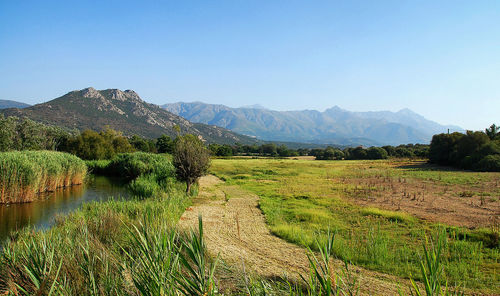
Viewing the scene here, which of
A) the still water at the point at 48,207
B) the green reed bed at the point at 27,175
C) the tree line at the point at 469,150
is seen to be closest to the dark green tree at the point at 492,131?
the tree line at the point at 469,150

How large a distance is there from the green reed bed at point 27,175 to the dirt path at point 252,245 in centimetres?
1135

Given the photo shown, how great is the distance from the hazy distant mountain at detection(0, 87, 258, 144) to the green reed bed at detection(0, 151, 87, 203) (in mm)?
86205

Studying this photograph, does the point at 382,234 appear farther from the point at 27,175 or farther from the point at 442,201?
the point at 27,175

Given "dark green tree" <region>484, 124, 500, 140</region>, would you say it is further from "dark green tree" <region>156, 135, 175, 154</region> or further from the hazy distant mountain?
the hazy distant mountain

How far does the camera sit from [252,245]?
34.3ft

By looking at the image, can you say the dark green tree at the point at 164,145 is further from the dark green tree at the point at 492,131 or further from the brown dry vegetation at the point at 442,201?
the dark green tree at the point at 492,131

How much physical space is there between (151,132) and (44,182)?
369ft

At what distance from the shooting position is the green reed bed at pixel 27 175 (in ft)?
59.0

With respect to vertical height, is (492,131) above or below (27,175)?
above

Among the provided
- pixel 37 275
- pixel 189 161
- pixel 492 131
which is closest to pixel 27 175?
pixel 189 161

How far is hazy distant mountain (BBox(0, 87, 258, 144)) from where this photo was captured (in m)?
102

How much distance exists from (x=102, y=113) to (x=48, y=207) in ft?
379

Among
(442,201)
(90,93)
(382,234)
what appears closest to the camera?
(382,234)

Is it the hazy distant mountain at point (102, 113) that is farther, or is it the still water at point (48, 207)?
the hazy distant mountain at point (102, 113)
